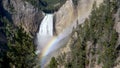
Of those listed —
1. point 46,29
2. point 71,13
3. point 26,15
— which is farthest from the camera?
point 26,15

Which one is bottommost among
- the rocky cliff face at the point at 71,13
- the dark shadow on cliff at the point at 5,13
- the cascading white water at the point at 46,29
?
the cascading white water at the point at 46,29

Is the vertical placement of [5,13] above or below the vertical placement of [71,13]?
above

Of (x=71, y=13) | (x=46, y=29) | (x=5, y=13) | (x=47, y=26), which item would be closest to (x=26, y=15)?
(x=5, y=13)

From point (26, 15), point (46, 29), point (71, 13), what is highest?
point (26, 15)

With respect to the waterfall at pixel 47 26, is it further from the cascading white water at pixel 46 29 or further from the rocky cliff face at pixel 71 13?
the rocky cliff face at pixel 71 13

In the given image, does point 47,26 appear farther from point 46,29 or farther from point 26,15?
point 26,15

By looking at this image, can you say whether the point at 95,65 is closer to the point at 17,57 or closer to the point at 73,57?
the point at 73,57

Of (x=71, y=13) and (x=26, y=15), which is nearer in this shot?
(x=71, y=13)

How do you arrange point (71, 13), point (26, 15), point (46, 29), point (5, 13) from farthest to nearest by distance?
1. point (26, 15)
2. point (46, 29)
3. point (5, 13)
4. point (71, 13)

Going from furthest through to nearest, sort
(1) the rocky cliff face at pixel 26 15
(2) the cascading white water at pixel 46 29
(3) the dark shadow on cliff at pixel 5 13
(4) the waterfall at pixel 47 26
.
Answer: (1) the rocky cliff face at pixel 26 15 < (4) the waterfall at pixel 47 26 < (2) the cascading white water at pixel 46 29 < (3) the dark shadow on cliff at pixel 5 13

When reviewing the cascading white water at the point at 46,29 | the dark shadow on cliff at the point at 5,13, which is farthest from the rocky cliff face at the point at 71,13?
the dark shadow on cliff at the point at 5,13

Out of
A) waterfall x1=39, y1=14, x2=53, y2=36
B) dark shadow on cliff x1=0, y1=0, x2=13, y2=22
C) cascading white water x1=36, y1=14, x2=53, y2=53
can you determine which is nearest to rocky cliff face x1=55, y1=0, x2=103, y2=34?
waterfall x1=39, y1=14, x2=53, y2=36

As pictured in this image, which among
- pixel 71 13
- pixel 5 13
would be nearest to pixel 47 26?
pixel 71 13
